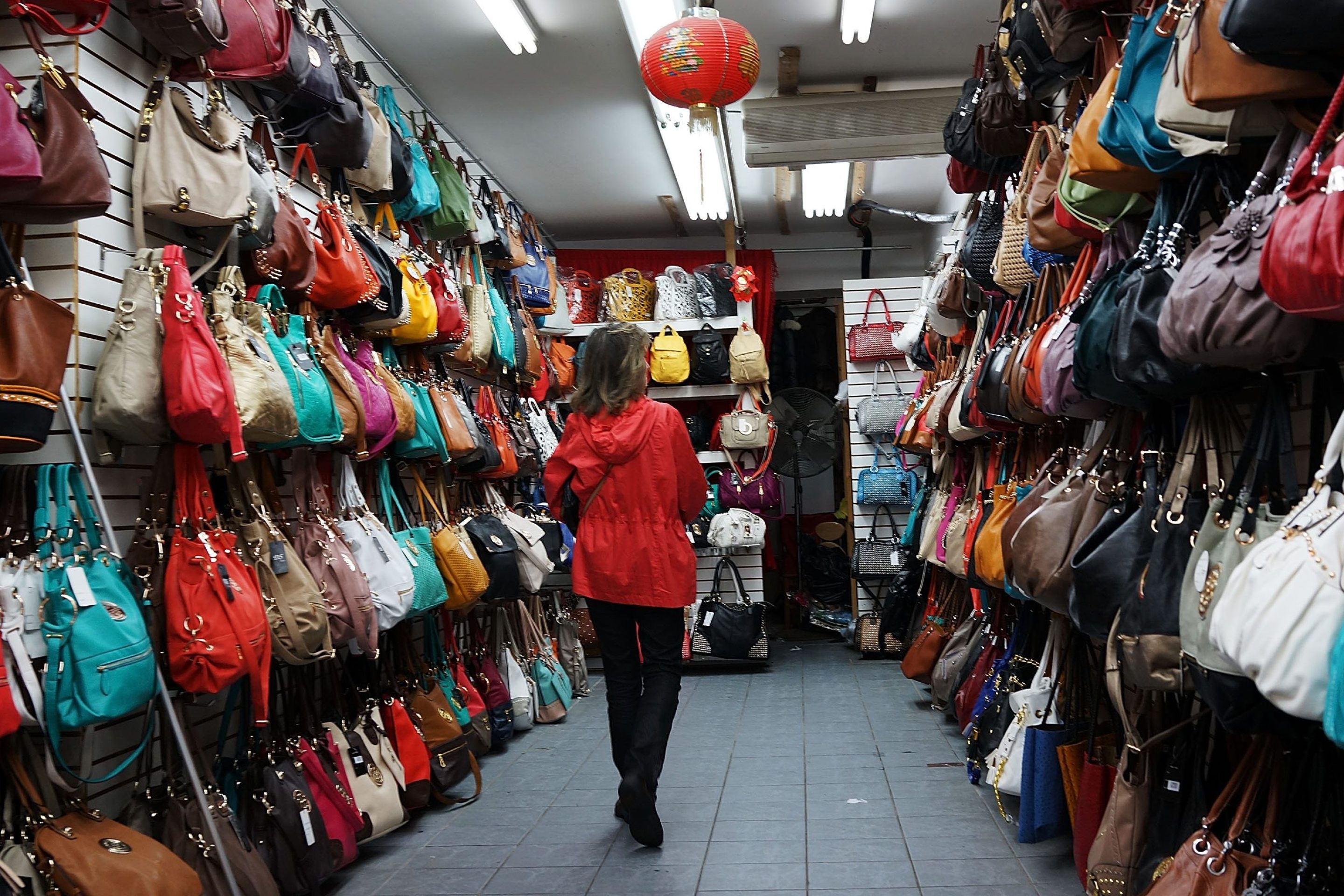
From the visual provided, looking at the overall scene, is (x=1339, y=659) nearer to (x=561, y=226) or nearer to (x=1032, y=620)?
(x=1032, y=620)

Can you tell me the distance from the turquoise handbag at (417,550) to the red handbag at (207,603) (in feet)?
3.30

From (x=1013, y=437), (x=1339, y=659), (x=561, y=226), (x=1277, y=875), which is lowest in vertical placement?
(x=1277, y=875)

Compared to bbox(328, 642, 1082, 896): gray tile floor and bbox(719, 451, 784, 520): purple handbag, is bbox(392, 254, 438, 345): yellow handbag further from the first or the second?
bbox(719, 451, 784, 520): purple handbag

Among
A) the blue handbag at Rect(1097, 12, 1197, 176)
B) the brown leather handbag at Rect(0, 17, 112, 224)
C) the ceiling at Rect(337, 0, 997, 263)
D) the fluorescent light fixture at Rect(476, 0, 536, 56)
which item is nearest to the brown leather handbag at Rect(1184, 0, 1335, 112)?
the blue handbag at Rect(1097, 12, 1197, 176)

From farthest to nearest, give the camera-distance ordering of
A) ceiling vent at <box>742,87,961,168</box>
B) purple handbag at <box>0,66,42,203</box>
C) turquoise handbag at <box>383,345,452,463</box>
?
ceiling vent at <box>742,87,961,168</box> < turquoise handbag at <box>383,345,452,463</box> < purple handbag at <box>0,66,42,203</box>

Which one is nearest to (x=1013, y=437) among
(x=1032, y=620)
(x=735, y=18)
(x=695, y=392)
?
(x=1032, y=620)

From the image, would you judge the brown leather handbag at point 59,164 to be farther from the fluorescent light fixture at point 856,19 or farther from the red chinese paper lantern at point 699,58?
the fluorescent light fixture at point 856,19

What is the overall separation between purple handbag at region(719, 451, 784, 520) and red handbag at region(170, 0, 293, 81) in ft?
16.0

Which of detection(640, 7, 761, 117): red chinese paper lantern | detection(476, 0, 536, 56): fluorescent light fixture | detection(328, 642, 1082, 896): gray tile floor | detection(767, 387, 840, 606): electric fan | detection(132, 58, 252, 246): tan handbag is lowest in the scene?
detection(328, 642, 1082, 896): gray tile floor

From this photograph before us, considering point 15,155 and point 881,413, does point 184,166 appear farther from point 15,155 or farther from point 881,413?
point 881,413

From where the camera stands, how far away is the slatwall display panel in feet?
26.4

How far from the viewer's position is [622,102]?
19.2 ft

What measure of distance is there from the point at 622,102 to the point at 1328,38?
15.6 feet

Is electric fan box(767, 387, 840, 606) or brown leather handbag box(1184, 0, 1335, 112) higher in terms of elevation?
brown leather handbag box(1184, 0, 1335, 112)
